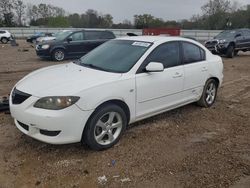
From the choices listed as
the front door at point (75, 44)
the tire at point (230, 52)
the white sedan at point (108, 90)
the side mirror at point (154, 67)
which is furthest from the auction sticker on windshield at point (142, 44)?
the tire at point (230, 52)

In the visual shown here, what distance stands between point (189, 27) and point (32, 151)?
6185 cm

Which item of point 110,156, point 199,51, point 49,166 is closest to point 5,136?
point 49,166

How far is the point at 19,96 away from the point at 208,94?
4022mm

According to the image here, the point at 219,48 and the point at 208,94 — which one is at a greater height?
the point at 219,48

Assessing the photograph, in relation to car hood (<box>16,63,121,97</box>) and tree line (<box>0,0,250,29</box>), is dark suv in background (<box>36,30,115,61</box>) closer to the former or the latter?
car hood (<box>16,63,121,97</box>)

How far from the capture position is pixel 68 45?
15523mm

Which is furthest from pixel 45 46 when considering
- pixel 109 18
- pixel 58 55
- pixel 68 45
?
pixel 109 18

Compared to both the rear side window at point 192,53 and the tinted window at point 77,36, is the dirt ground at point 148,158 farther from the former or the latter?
the tinted window at point 77,36

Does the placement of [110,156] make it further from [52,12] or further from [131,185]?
[52,12]

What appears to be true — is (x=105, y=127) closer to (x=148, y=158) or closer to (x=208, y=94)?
(x=148, y=158)

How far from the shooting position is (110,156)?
14.2ft

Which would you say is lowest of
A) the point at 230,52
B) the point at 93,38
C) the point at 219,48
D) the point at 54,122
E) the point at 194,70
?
the point at 230,52

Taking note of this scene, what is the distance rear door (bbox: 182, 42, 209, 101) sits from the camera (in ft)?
19.1

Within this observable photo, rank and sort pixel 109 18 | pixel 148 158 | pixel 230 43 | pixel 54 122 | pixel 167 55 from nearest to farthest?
pixel 54 122 → pixel 148 158 → pixel 167 55 → pixel 230 43 → pixel 109 18
